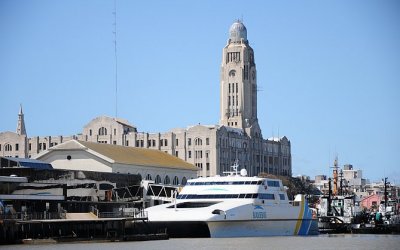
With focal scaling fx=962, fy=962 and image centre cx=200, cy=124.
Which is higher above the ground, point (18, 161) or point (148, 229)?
point (18, 161)

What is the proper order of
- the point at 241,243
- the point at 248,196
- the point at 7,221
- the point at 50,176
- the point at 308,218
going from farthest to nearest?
the point at 50,176
the point at 308,218
the point at 248,196
the point at 241,243
the point at 7,221

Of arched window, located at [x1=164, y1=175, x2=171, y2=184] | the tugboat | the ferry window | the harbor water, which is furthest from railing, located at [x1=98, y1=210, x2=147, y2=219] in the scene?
arched window, located at [x1=164, y1=175, x2=171, y2=184]

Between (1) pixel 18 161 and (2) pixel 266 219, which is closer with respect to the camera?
(2) pixel 266 219

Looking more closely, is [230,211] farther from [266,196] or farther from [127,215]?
[127,215]

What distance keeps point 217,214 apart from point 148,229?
618 cm

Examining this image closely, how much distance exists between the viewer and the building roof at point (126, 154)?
455 feet

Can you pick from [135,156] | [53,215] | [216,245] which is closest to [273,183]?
[216,245]

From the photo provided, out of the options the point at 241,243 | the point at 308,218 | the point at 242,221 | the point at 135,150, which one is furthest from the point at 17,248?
the point at 135,150

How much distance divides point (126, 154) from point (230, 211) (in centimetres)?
6228

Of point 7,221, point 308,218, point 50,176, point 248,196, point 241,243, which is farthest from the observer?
point 50,176

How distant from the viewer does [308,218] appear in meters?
101

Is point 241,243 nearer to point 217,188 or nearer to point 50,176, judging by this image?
point 217,188

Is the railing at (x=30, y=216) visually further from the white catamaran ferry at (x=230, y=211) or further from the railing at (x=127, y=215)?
the white catamaran ferry at (x=230, y=211)

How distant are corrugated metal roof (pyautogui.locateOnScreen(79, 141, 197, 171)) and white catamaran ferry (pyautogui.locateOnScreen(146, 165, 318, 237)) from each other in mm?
45820
